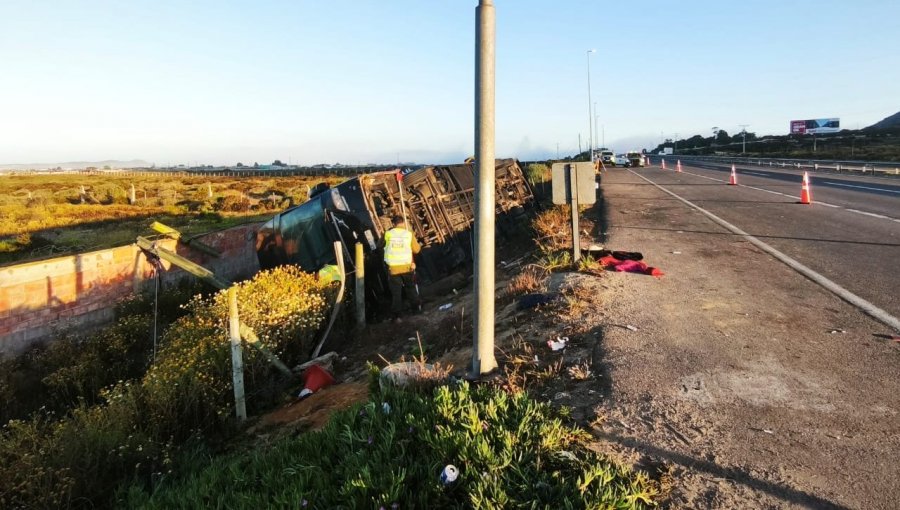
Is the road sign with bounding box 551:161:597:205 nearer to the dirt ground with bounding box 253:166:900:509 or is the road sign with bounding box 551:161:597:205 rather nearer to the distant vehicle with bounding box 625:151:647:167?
the dirt ground with bounding box 253:166:900:509

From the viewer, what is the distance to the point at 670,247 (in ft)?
32.0

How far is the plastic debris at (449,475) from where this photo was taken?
2.97 m

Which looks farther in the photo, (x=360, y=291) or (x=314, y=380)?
(x=360, y=291)

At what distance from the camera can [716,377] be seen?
4383mm

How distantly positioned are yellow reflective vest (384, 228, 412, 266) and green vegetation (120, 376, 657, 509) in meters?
6.11

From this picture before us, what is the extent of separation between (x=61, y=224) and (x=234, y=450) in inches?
1070

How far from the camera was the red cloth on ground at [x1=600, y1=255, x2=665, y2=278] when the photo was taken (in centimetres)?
770

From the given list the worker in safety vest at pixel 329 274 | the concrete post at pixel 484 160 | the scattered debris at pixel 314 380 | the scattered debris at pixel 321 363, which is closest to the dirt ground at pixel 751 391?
the concrete post at pixel 484 160

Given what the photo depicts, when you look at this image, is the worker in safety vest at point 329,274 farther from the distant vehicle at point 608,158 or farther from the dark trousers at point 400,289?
the distant vehicle at point 608,158

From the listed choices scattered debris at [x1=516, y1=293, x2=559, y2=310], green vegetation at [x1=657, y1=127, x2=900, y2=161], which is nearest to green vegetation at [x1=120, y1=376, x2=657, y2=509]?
scattered debris at [x1=516, y1=293, x2=559, y2=310]

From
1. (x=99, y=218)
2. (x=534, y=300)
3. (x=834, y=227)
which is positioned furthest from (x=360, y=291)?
(x=99, y=218)

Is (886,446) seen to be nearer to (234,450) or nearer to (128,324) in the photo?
(234,450)

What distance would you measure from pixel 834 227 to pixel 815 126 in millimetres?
106474

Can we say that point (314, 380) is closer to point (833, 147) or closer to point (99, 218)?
point (99, 218)
